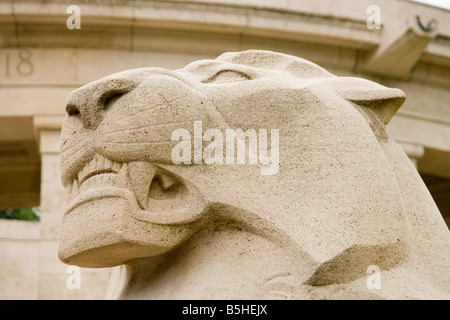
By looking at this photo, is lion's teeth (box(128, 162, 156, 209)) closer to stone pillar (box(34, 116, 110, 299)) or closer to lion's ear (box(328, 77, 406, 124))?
lion's ear (box(328, 77, 406, 124))

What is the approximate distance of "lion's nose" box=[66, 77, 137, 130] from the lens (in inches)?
131

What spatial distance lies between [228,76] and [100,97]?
2.05ft

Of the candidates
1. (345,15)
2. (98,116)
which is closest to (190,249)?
(98,116)

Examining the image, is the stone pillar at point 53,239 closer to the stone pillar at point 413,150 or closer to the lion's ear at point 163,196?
the stone pillar at point 413,150

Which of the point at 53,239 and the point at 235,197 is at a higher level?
the point at 235,197

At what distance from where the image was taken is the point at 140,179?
3.27 metres

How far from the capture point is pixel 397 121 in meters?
10.3

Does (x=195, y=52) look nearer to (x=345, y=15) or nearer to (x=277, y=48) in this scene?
(x=277, y=48)

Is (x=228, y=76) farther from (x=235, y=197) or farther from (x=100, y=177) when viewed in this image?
(x=100, y=177)

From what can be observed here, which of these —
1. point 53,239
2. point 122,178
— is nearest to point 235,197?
point 122,178

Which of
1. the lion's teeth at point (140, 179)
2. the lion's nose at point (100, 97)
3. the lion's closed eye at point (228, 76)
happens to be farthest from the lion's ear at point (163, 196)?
the lion's closed eye at point (228, 76)

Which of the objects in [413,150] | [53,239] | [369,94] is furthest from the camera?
[413,150]

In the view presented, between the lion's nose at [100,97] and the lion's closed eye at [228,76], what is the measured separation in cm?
46

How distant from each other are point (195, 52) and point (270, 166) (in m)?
6.11
